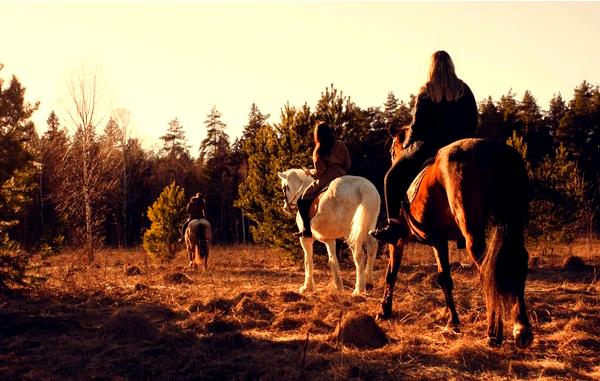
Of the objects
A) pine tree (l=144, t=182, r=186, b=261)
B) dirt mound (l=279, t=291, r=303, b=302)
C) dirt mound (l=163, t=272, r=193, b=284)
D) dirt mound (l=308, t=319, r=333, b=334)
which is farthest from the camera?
pine tree (l=144, t=182, r=186, b=261)

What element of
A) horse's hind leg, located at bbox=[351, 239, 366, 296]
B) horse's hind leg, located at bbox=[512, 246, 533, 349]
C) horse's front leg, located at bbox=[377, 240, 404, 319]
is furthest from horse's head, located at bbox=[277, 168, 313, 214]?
horse's hind leg, located at bbox=[512, 246, 533, 349]

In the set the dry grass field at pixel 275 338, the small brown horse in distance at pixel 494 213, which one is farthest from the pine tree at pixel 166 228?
the small brown horse in distance at pixel 494 213

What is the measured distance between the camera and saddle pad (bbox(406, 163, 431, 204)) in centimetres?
548

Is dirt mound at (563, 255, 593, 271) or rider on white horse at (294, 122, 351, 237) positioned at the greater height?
rider on white horse at (294, 122, 351, 237)

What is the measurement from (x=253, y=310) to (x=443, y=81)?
144 inches

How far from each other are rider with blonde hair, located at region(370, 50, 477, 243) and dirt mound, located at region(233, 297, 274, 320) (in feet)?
6.77

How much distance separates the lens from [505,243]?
14.1ft

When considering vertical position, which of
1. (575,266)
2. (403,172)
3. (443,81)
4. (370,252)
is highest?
(443,81)

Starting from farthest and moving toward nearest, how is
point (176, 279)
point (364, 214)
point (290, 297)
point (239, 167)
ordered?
point (239, 167) < point (176, 279) < point (364, 214) < point (290, 297)

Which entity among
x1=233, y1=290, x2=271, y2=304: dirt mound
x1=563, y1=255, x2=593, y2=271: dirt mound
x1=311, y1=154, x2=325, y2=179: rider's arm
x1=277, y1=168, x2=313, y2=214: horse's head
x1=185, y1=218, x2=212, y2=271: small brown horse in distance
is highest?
x1=311, y1=154, x2=325, y2=179: rider's arm

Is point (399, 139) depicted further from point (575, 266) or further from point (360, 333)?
point (575, 266)

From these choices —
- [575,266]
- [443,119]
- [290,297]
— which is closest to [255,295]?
[290,297]

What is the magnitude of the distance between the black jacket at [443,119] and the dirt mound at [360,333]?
200 centimetres

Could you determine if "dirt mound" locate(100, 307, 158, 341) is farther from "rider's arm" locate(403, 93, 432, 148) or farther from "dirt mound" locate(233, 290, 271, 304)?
"rider's arm" locate(403, 93, 432, 148)
